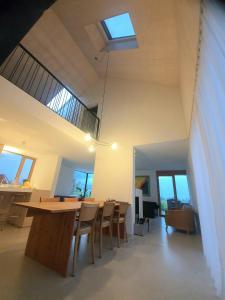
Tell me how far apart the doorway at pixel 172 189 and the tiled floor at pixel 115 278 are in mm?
4635

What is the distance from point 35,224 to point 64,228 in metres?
0.71

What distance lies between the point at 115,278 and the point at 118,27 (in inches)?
231

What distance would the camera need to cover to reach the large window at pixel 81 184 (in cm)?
805

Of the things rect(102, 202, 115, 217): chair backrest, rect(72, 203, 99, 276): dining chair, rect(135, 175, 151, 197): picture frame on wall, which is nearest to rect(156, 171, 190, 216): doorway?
rect(135, 175, 151, 197): picture frame on wall

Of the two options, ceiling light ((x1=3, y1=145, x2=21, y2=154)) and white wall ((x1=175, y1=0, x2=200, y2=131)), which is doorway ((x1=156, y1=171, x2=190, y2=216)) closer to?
white wall ((x1=175, y1=0, x2=200, y2=131))

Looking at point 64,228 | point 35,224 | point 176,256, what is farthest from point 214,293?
point 35,224

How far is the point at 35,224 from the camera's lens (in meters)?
2.35

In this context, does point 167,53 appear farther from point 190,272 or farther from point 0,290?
point 0,290

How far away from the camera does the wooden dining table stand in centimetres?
181

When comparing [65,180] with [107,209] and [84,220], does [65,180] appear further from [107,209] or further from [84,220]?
[84,220]

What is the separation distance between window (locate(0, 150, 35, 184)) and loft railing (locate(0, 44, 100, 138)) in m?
2.41

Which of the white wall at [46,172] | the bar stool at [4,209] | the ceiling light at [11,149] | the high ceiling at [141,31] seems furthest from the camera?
the white wall at [46,172]

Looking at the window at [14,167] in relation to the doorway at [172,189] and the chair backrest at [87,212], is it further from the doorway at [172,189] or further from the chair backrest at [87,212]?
the doorway at [172,189]

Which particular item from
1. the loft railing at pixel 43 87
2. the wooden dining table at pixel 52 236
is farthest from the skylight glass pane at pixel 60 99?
the wooden dining table at pixel 52 236
